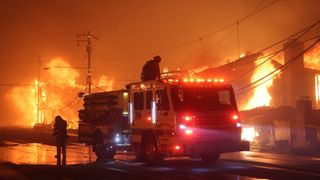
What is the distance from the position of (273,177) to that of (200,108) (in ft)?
12.3

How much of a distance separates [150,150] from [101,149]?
4214 millimetres

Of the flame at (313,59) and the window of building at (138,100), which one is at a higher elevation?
the flame at (313,59)

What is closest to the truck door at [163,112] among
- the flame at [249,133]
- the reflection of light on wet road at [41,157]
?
the reflection of light on wet road at [41,157]

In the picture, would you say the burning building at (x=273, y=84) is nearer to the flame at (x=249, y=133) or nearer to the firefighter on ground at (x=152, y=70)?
the flame at (x=249, y=133)

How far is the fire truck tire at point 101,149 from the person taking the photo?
64.0 feet

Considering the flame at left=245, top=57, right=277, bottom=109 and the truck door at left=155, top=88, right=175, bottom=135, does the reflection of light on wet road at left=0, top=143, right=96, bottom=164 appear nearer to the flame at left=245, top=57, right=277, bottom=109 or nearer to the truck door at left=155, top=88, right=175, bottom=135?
the truck door at left=155, top=88, right=175, bottom=135

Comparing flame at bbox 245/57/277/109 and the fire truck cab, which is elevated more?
flame at bbox 245/57/277/109

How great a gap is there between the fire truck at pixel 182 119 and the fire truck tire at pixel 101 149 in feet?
5.84

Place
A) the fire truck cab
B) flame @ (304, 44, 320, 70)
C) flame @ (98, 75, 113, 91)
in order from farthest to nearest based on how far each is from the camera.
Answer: flame @ (98, 75, 113, 91)
flame @ (304, 44, 320, 70)
the fire truck cab

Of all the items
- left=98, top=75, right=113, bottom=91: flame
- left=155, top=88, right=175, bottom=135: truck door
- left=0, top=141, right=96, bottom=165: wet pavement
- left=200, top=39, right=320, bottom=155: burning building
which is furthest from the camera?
left=98, top=75, right=113, bottom=91: flame

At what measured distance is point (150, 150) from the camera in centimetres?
1606

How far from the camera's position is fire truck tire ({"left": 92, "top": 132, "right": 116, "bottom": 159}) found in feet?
64.0

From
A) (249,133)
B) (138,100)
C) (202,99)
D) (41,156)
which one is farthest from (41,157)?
(249,133)

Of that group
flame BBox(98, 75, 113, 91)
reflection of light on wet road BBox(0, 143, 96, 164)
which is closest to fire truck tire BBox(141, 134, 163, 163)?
reflection of light on wet road BBox(0, 143, 96, 164)
